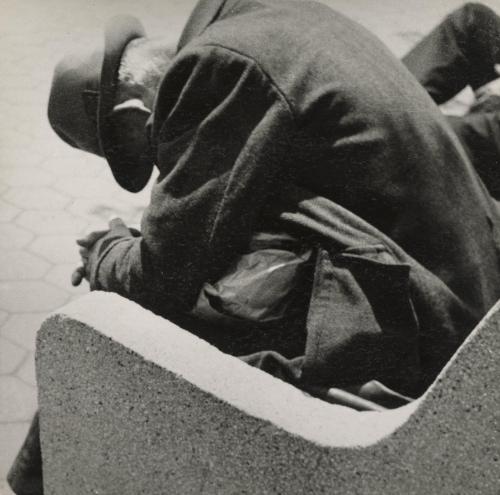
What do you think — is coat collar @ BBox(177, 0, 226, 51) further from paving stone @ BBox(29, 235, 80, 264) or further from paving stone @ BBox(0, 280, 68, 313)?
paving stone @ BBox(29, 235, 80, 264)

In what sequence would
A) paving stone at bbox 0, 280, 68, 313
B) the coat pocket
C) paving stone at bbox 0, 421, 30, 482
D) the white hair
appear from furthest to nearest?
paving stone at bbox 0, 280, 68, 313
paving stone at bbox 0, 421, 30, 482
the white hair
the coat pocket

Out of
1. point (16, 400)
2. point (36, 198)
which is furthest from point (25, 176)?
point (16, 400)

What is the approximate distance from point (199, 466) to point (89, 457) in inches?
13.8

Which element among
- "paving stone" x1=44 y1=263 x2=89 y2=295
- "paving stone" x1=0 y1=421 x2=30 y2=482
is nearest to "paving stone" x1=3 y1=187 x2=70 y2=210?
"paving stone" x1=44 y1=263 x2=89 y2=295

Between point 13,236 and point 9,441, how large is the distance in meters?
1.49

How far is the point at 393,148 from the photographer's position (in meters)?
1.64

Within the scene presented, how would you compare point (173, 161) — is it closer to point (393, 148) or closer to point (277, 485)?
point (393, 148)

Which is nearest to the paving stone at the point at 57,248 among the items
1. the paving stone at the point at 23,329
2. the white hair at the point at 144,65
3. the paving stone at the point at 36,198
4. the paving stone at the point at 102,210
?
the paving stone at the point at 102,210

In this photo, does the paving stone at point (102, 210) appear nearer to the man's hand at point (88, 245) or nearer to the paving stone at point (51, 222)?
the paving stone at point (51, 222)

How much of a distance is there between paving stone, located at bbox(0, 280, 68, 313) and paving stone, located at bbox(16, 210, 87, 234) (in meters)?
0.50

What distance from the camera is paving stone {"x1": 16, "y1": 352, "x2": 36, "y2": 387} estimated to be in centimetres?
296

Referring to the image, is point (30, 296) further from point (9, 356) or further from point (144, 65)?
point (144, 65)

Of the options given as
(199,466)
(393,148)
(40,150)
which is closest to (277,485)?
(199,466)

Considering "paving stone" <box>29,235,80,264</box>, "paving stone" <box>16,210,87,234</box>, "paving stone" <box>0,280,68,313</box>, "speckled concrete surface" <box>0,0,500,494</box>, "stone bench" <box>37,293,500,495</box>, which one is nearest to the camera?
"stone bench" <box>37,293,500,495</box>
